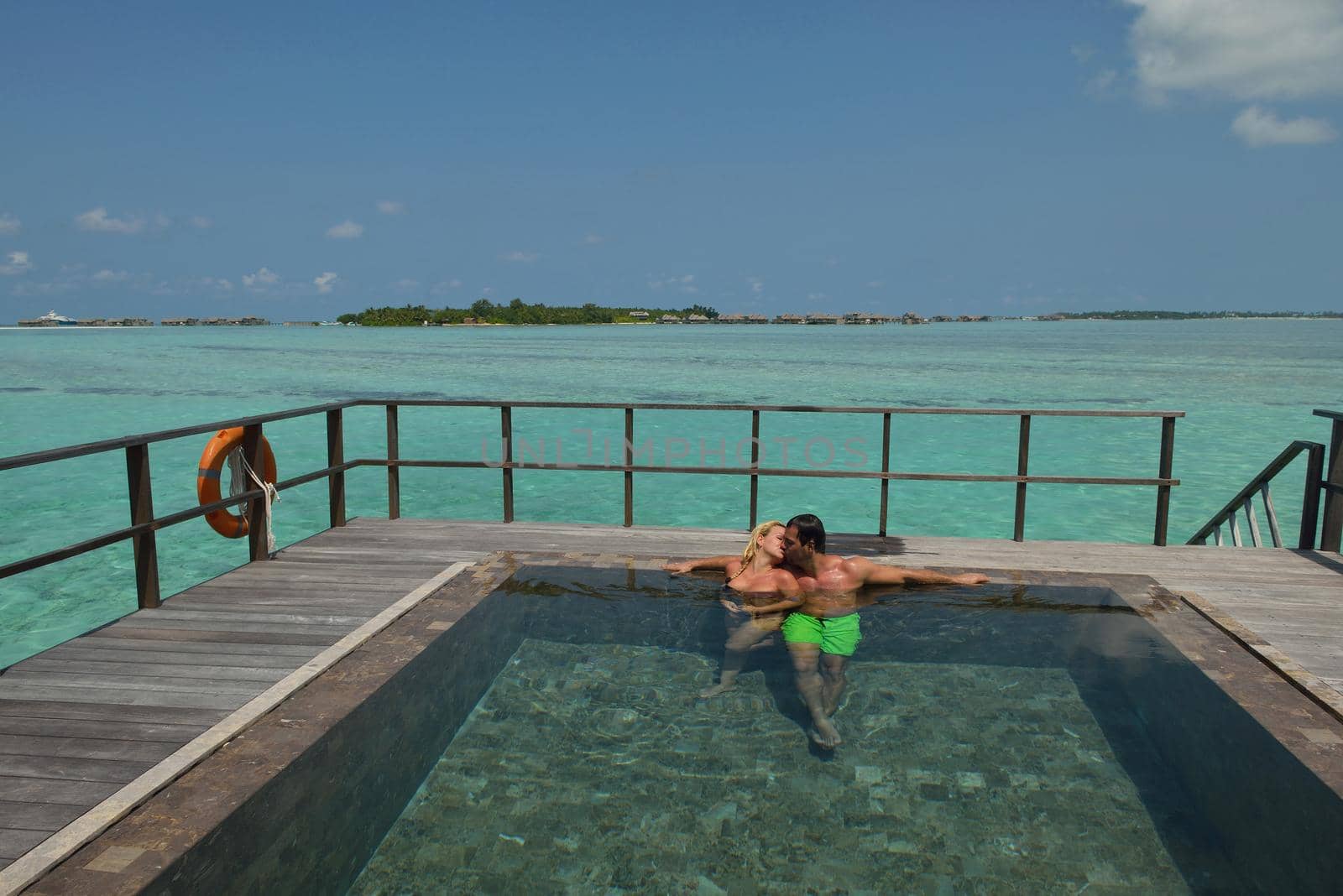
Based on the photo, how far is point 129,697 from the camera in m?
3.37

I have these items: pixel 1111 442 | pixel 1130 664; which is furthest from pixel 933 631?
pixel 1111 442

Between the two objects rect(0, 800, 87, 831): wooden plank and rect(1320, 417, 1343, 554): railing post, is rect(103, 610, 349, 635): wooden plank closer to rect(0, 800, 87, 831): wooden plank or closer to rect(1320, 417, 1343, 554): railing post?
rect(0, 800, 87, 831): wooden plank

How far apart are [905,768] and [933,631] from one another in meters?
1.39

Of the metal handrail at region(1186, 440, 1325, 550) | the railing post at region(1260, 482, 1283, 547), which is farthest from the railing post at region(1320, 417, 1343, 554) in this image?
the railing post at region(1260, 482, 1283, 547)

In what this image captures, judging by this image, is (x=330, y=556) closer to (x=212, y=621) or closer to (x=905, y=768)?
(x=212, y=621)

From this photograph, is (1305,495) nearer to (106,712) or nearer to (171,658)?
(171,658)

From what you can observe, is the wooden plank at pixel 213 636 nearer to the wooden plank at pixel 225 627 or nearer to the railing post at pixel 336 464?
the wooden plank at pixel 225 627

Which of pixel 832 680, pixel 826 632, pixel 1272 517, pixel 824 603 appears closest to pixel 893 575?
pixel 824 603

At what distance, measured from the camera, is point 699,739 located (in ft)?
11.9

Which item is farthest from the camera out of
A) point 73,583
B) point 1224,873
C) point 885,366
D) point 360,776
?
point 885,366

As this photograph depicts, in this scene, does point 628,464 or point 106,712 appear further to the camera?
point 628,464

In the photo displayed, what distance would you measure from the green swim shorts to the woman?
0.08 m

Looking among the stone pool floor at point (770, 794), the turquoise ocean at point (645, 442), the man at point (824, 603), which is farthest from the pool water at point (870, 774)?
Answer: the turquoise ocean at point (645, 442)

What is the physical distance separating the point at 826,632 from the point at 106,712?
10.5ft
